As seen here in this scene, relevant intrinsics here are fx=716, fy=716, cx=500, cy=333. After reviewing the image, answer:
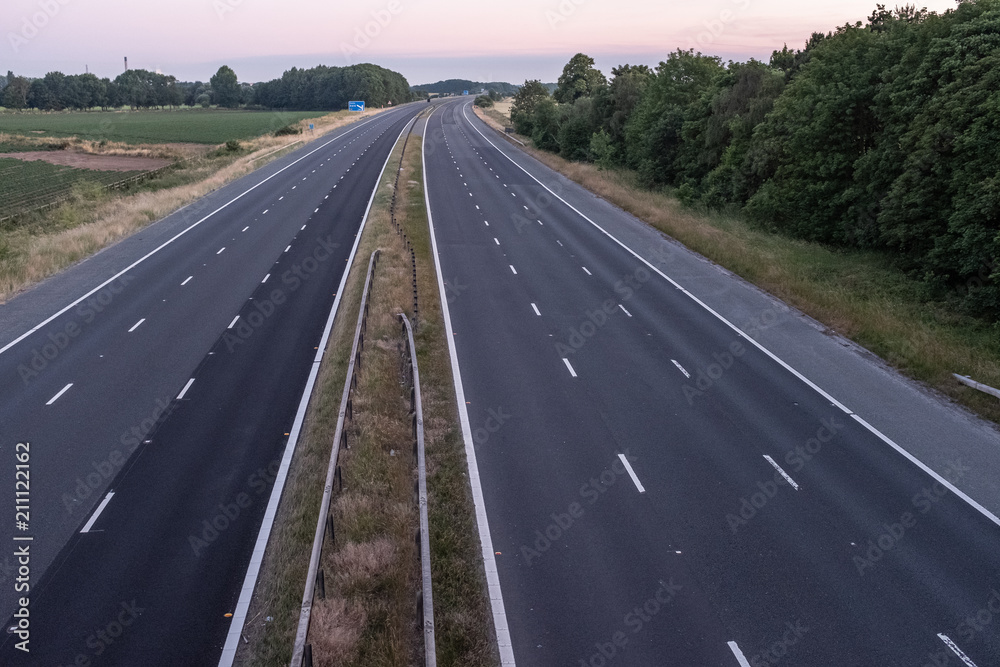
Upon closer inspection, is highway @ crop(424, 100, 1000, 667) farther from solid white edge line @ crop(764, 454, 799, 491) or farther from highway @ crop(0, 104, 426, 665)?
highway @ crop(0, 104, 426, 665)

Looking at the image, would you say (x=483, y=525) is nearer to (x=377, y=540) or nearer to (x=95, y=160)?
(x=377, y=540)

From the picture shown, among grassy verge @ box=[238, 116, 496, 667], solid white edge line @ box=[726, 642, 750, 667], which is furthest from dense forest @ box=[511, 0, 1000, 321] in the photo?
grassy verge @ box=[238, 116, 496, 667]

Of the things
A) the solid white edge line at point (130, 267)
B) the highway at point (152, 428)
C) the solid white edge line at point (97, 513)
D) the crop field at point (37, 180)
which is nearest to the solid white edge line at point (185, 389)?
the highway at point (152, 428)

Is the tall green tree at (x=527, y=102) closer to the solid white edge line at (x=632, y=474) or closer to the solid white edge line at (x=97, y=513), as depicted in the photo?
the solid white edge line at (x=632, y=474)

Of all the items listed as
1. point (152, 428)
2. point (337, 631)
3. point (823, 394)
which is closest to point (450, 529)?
point (337, 631)

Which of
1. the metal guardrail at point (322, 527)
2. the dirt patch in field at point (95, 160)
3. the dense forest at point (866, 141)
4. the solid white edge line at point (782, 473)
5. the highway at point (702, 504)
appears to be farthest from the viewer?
the dirt patch in field at point (95, 160)
